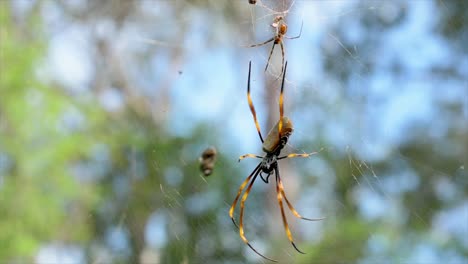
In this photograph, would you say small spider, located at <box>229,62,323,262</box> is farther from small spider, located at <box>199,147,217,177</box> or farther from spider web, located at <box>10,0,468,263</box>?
spider web, located at <box>10,0,468,263</box>

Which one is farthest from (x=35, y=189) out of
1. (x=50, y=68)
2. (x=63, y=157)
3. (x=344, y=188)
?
(x=344, y=188)

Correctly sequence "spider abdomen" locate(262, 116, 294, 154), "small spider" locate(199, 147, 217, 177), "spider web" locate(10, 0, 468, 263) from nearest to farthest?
"spider abdomen" locate(262, 116, 294, 154) < "small spider" locate(199, 147, 217, 177) < "spider web" locate(10, 0, 468, 263)

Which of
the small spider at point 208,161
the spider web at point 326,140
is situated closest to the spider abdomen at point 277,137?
the small spider at point 208,161

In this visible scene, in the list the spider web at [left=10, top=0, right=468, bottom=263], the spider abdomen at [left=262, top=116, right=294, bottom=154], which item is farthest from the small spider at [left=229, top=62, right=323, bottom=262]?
the spider web at [left=10, top=0, right=468, bottom=263]

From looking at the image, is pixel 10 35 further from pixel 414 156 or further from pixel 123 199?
pixel 414 156

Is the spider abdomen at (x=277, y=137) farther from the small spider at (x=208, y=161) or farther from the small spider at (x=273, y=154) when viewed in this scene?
the small spider at (x=208, y=161)

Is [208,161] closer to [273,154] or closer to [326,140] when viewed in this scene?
[273,154]

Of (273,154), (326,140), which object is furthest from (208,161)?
(326,140)

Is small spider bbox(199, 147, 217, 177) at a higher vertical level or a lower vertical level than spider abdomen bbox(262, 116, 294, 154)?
lower

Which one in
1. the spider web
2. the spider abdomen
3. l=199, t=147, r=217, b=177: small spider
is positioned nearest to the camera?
the spider abdomen
